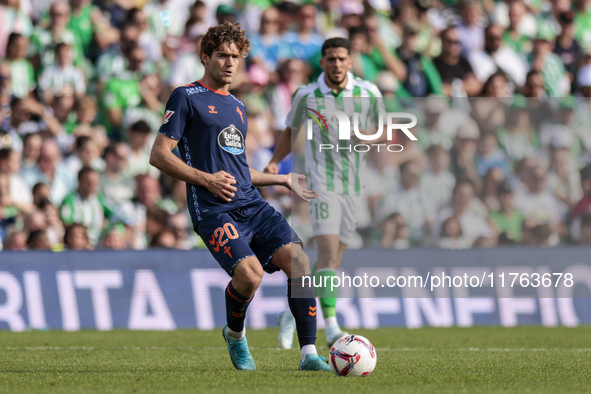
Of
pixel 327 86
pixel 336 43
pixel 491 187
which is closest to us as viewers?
pixel 336 43

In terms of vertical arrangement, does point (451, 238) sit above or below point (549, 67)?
below

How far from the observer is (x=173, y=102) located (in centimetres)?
522

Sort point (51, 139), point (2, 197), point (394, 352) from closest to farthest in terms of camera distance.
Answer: point (394, 352), point (2, 197), point (51, 139)

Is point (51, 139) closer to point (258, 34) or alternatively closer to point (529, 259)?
point (258, 34)

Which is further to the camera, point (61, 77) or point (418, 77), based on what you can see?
point (418, 77)

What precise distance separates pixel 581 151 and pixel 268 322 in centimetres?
467

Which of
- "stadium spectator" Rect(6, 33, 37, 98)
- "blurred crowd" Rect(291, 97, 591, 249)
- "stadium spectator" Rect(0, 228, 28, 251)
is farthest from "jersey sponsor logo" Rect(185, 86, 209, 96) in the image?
"stadium spectator" Rect(6, 33, 37, 98)

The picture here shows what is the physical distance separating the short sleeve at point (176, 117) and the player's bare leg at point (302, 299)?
101 cm

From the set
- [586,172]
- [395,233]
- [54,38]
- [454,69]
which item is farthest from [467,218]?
[54,38]

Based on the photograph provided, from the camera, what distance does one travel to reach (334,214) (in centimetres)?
714

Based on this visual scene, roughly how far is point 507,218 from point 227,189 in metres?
5.83

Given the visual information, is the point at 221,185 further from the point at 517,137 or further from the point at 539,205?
the point at 517,137

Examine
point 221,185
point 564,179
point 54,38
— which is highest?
point 54,38

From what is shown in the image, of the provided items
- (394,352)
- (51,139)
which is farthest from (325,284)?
(51,139)
